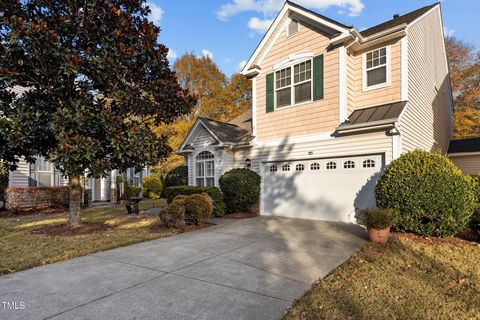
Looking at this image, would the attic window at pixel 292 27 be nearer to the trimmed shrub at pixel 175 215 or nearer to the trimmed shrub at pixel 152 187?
the trimmed shrub at pixel 175 215

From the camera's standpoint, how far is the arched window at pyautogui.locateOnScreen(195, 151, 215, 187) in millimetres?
12836

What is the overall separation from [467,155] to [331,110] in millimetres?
9932

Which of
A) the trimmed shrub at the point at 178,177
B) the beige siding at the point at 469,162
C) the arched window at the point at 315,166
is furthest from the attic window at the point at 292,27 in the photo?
the trimmed shrub at the point at 178,177

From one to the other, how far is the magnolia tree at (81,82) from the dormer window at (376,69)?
6324mm

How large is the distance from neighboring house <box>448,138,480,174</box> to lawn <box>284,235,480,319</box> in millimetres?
10541

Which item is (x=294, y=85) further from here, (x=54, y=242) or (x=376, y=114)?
(x=54, y=242)

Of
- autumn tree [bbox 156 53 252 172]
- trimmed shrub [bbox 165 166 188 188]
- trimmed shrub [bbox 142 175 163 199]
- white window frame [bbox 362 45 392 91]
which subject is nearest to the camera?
white window frame [bbox 362 45 392 91]

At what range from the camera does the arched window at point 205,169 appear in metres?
12.8

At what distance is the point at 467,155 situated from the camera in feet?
47.4

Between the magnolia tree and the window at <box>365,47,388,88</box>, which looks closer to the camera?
the magnolia tree

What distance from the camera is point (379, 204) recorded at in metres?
7.43

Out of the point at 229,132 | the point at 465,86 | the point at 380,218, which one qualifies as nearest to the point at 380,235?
the point at 380,218

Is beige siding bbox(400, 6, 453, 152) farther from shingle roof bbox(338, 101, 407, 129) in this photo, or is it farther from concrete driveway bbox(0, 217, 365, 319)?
concrete driveway bbox(0, 217, 365, 319)

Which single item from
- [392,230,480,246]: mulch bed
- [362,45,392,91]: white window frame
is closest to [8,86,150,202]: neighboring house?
[362,45,392,91]: white window frame
